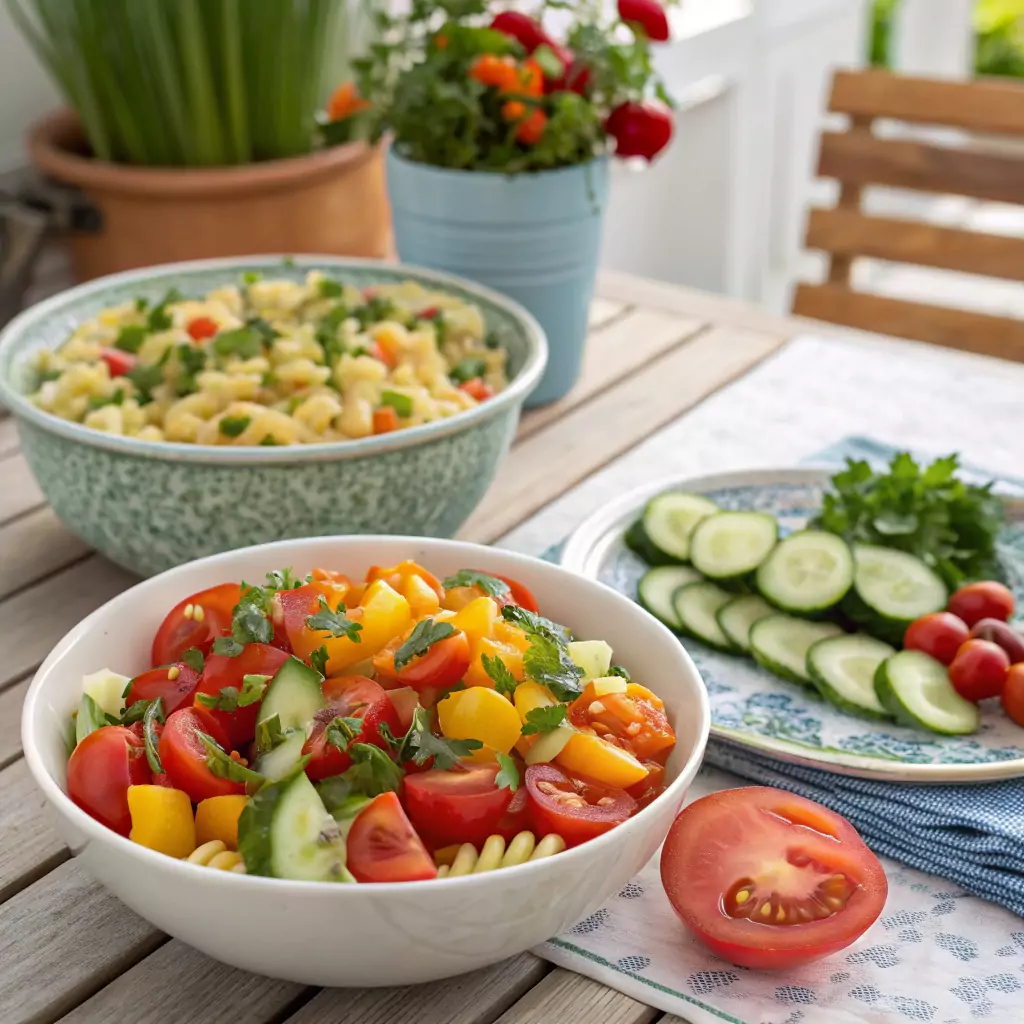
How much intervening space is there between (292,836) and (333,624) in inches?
6.7

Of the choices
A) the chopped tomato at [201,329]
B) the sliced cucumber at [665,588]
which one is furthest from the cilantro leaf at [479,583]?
the chopped tomato at [201,329]

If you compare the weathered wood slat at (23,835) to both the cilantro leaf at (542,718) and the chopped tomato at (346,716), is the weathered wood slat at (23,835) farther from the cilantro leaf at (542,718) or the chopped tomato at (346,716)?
the cilantro leaf at (542,718)

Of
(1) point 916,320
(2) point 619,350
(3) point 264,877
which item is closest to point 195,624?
(3) point 264,877

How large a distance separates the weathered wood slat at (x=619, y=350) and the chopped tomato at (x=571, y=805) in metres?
0.87

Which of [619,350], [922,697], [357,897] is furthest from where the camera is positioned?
[619,350]

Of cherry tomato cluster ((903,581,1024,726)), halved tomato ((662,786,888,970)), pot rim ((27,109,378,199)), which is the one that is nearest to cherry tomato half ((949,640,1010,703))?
cherry tomato cluster ((903,581,1024,726))

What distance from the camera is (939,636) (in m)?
1.17

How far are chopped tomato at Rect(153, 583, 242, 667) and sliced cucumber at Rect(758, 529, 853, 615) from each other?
475mm

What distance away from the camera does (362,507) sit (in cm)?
129

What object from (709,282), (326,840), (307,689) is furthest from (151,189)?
(709,282)

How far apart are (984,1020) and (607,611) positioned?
377 millimetres

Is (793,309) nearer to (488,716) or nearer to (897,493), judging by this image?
(897,493)

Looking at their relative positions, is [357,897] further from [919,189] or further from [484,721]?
[919,189]

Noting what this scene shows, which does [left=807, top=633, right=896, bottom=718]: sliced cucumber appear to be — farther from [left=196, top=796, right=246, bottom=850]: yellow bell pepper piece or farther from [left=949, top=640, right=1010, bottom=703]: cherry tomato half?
[left=196, top=796, right=246, bottom=850]: yellow bell pepper piece
